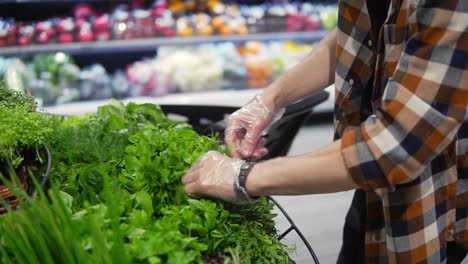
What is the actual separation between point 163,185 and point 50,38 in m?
3.21

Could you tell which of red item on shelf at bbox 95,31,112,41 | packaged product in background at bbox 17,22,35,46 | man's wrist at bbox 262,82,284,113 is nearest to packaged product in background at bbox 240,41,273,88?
red item on shelf at bbox 95,31,112,41

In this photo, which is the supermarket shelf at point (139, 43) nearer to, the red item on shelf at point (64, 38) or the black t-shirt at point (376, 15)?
the red item on shelf at point (64, 38)

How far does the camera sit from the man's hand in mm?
1188

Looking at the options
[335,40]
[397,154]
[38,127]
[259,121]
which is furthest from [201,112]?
[397,154]

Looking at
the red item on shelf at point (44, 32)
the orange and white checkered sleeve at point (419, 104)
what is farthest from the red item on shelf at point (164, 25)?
the orange and white checkered sleeve at point (419, 104)

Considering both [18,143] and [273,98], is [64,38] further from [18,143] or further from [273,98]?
[18,143]

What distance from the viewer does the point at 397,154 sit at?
3.39 feet

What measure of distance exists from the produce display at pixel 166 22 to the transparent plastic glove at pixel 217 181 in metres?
3.17

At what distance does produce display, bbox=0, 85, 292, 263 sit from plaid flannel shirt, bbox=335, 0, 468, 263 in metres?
0.29

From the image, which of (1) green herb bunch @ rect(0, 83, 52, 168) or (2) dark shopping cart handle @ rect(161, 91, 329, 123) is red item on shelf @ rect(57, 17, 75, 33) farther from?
(1) green herb bunch @ rect(0, 83, 52, 168)

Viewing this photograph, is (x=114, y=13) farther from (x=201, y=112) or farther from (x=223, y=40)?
(x=201, y=112)

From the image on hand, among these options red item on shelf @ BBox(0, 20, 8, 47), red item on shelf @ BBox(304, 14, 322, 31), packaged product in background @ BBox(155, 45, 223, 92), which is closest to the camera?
red item on shelf @ BBox(0, 20, 8, 47)

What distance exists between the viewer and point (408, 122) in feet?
3.36

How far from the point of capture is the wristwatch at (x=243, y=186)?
46.3 inches
